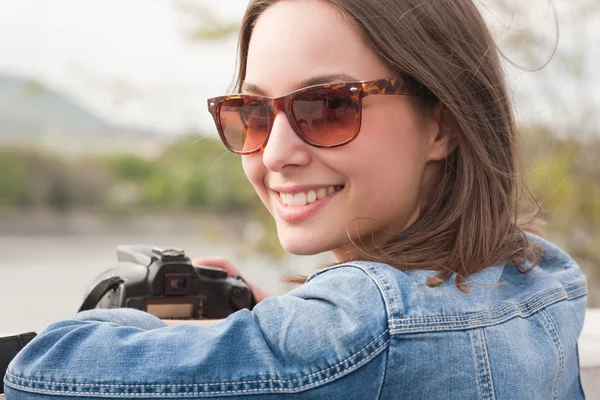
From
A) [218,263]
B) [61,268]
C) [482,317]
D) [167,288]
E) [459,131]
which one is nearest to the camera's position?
[482,317]

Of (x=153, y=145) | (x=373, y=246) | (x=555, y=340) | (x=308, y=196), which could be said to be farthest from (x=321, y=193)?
(x=153, y=145)

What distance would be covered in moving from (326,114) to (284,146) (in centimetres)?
9

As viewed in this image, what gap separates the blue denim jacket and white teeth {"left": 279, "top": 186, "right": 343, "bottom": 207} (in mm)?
237

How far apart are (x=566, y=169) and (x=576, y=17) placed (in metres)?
0.97

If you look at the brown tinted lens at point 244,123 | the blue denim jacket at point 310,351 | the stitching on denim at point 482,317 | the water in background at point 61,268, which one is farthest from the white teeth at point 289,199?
the water in background at point 61,268

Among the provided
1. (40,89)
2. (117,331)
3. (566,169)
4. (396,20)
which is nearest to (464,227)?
(396,20)

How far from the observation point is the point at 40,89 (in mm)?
6242

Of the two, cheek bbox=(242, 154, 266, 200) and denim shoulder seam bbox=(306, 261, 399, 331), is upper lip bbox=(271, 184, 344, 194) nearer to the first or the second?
cheek bbox=(242, 154, 266, 200)

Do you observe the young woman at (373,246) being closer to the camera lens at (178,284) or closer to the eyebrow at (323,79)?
the eyebrow at (323,79)

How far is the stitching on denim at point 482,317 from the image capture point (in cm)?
108

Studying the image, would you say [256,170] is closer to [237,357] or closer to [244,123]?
[244,123]

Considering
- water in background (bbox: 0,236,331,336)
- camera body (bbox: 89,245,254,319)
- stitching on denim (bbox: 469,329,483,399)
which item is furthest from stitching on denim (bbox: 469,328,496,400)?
water in background (bbox: 0,236,331,336)

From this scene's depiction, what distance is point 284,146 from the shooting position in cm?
133

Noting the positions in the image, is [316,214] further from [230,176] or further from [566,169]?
[230,176]
